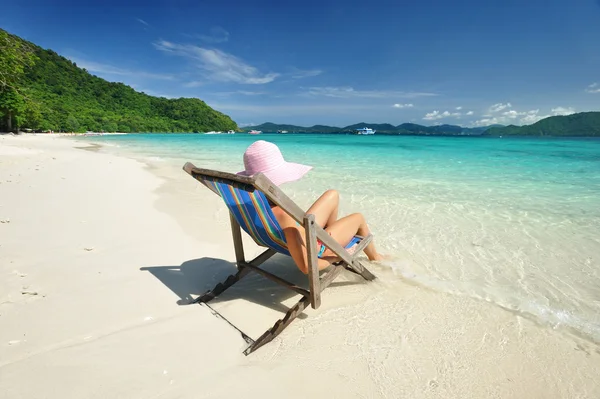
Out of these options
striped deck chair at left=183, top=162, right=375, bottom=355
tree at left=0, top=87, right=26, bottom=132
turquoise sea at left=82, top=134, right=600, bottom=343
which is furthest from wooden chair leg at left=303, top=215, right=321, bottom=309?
tree at left=0, top=87, right=26, bottom=132

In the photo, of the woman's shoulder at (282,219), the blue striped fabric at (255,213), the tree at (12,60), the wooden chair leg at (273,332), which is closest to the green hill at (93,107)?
the tree at (12,60)

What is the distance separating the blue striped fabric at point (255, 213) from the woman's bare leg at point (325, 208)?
411 mm

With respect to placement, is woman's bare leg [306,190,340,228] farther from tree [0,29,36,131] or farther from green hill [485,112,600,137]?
green hill [485,112,600,137]

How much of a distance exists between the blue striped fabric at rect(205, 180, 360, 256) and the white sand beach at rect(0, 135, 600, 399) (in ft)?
2.28

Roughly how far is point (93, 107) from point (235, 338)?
10309cm

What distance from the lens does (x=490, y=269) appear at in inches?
142

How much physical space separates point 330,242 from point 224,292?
4.19 feet

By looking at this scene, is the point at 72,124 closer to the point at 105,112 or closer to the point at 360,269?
the point at 105,112

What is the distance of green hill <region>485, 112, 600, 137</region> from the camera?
101 meters

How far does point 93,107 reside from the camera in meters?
84.2

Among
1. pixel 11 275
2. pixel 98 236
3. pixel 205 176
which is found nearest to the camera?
pixel 205 176

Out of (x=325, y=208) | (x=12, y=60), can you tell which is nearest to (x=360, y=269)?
(x=325, y=208)

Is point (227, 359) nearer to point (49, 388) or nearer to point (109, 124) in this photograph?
point (49, 388)

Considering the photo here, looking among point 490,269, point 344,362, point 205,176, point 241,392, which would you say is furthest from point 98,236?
point 490,269
